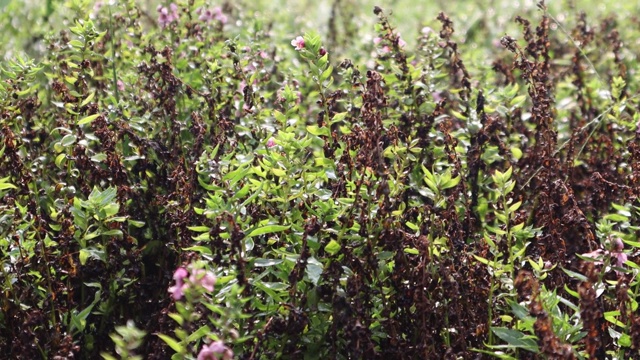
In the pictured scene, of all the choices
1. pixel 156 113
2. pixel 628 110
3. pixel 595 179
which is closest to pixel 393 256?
pixel 595 179

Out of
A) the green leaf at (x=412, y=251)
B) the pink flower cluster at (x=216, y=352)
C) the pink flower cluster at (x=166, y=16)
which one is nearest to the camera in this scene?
the pink flower cluster at (x=216, y=352)

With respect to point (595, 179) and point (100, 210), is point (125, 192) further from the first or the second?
point (595, 179)

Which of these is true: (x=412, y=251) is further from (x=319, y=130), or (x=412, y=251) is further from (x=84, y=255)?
(x=84, y=255)

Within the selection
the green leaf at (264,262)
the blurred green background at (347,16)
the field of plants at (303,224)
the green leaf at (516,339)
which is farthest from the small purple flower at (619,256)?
the blurred green background at (347,16)

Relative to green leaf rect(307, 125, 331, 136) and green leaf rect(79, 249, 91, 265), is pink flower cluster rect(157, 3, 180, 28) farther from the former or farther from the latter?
Answer: green leaf rect(79, 249, 91, 265)

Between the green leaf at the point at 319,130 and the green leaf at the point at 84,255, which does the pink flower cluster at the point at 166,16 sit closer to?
the green leaf at the point at 319,130

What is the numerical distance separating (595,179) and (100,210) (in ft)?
5.86

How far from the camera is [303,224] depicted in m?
3.04

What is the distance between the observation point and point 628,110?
4.86 m

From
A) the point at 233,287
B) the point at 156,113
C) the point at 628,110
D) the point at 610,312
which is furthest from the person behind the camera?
the point at 628,110

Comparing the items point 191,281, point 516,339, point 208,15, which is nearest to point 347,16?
point 208,15

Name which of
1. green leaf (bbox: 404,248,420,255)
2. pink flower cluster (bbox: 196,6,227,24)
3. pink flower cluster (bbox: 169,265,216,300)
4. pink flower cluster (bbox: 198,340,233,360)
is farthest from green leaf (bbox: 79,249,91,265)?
pink flower cluster (bbox: 196,6,227,24)

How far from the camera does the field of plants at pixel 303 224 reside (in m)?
Result: 2.72

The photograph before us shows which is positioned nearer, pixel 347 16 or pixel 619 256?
pixel 619 256
